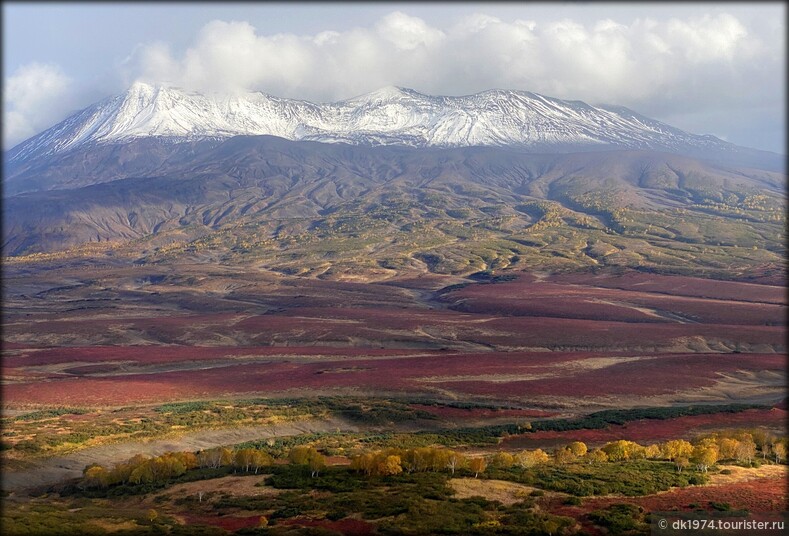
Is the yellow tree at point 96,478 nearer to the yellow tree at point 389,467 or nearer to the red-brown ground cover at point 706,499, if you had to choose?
the yellow tree at point 389,467

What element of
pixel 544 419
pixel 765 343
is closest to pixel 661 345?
pixel 765 343

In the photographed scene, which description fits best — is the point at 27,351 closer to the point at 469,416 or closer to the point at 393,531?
the point at 469,416

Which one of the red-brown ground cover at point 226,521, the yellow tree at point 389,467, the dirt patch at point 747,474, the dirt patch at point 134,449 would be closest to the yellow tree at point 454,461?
the yellow tree at point 389,467

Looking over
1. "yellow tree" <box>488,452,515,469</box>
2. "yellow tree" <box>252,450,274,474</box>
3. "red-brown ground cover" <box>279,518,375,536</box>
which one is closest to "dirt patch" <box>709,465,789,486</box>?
"yellow tree" <box>488,452,515,469</box>

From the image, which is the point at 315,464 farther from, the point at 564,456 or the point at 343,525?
the point at 564,456

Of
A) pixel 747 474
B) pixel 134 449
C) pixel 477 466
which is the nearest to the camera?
pixel 477 466

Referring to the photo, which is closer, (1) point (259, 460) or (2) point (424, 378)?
(1) point (259, 460)

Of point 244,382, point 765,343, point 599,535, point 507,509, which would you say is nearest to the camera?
point 599,535

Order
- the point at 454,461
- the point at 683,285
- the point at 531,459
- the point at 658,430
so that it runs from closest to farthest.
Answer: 1. the point at 454,461
2. the point at 531,459
3. the point at 658,430
4. the point at 683,285

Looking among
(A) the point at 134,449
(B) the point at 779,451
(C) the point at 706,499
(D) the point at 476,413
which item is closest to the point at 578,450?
(B) the point at 779,451

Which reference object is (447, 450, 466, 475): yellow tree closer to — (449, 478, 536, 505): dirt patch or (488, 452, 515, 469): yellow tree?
(449, 478, 536, 505): dirt patch

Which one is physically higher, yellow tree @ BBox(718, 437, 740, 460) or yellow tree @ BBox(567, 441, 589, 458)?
yellow tree @ BBox(718, 437, 740, 460)
